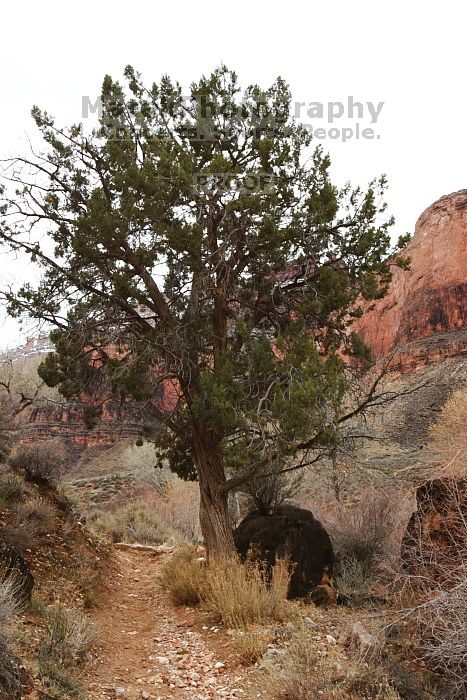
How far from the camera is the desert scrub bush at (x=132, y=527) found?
50.6ft

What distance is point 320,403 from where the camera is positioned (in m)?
7.43

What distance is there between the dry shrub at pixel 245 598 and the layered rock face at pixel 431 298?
3786 centimetres

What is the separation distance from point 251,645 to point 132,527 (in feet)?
41.1

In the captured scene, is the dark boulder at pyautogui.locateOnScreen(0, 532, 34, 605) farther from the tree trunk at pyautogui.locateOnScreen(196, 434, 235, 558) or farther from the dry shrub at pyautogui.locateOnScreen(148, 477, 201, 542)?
the dry shrub at pyautogui.locateOnScreen(148, 477, 201, 542)

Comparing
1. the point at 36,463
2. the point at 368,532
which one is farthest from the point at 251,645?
the point at 36,463

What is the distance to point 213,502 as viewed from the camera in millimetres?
8938

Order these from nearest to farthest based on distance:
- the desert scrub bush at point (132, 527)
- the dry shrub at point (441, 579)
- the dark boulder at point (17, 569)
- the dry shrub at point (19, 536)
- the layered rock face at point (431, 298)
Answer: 1. the dry shrub at point (441, 579)
2. the dark boulder at point (17, 569)
3. the dry shrub at point (19, 536)
4. the desert scrub bush at point (132, 527)
5. the layered rock face at point (431, 298)

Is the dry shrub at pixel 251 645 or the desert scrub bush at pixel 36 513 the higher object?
the desert scrub bush at pixel 36 513

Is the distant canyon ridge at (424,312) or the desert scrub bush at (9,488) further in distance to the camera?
the distant canyon ridge at (424,312)

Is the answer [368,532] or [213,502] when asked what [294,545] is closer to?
[213,502]

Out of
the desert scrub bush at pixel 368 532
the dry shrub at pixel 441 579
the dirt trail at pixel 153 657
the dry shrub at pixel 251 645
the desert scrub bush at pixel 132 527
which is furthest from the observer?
the desert scrub bush at pixel 132 527

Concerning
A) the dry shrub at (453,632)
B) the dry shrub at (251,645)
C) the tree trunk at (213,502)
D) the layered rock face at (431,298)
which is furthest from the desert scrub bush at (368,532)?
the layered rock face at (431,298)

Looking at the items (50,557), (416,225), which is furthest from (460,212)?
(50,557)

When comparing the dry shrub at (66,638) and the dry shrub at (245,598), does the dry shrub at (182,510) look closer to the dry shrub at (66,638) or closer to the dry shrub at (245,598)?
the dry shrub at (245,598)
